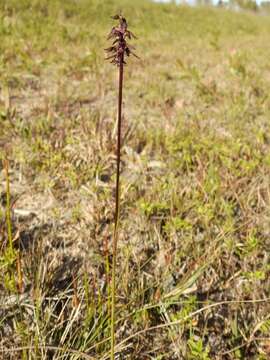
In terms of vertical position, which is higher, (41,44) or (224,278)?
(41,44)

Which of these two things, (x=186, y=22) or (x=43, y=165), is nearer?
(x=43, y=165)

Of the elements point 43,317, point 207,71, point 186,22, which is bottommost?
point 43,317

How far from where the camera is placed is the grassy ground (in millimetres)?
1574

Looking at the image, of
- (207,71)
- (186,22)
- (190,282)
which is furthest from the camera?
(186,22)

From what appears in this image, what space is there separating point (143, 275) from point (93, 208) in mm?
625

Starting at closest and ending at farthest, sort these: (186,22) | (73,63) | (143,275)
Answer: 1. (143,275)
2. (73,63)
3. (186,22)

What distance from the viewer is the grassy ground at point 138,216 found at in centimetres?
157

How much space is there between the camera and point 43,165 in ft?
8.71

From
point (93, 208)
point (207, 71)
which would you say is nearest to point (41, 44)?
point (207, 71)

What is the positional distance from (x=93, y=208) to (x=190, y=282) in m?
0.88

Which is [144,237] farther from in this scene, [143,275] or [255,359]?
[255,359]

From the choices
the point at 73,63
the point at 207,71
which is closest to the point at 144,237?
the point at 73,63

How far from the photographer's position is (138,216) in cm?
228

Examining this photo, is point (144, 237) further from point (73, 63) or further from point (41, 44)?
point (41, 44)
